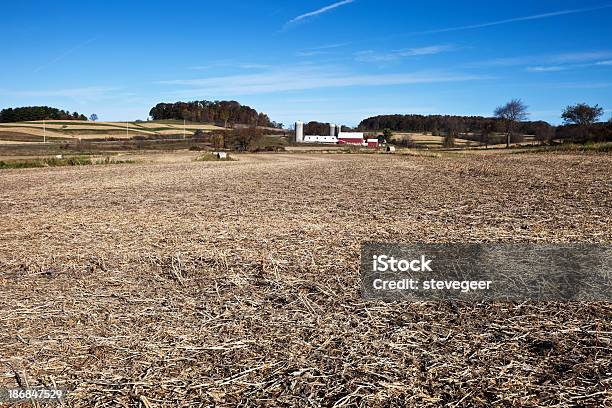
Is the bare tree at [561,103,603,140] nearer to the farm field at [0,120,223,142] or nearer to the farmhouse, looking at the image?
the farmhouse

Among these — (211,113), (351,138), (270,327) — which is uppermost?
(211,113)

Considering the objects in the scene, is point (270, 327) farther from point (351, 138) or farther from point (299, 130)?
point (299, 130)

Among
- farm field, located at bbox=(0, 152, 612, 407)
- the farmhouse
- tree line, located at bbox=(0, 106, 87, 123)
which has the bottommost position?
farm field, located at bbox=(0, 152, 612, 407)

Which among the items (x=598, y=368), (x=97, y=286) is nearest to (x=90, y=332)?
(x=97, y=286)

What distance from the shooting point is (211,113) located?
155250 millimetres

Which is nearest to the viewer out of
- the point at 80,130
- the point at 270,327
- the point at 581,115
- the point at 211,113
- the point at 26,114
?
the point at 270,327

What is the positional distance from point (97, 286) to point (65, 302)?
1.73 ft

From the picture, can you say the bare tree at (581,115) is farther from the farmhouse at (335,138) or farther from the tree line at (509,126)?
the farmhouse at (335,138)

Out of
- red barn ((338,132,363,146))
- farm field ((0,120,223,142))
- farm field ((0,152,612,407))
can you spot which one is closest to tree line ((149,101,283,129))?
farm field ((0,120,223,142))

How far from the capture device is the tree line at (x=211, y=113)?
504 ft

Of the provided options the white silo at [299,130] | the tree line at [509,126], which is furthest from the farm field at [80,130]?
the tree line at [509,126]

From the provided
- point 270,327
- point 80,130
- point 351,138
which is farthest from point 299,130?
point 270,327

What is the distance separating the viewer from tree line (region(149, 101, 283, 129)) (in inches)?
6043

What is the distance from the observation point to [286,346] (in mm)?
3562
